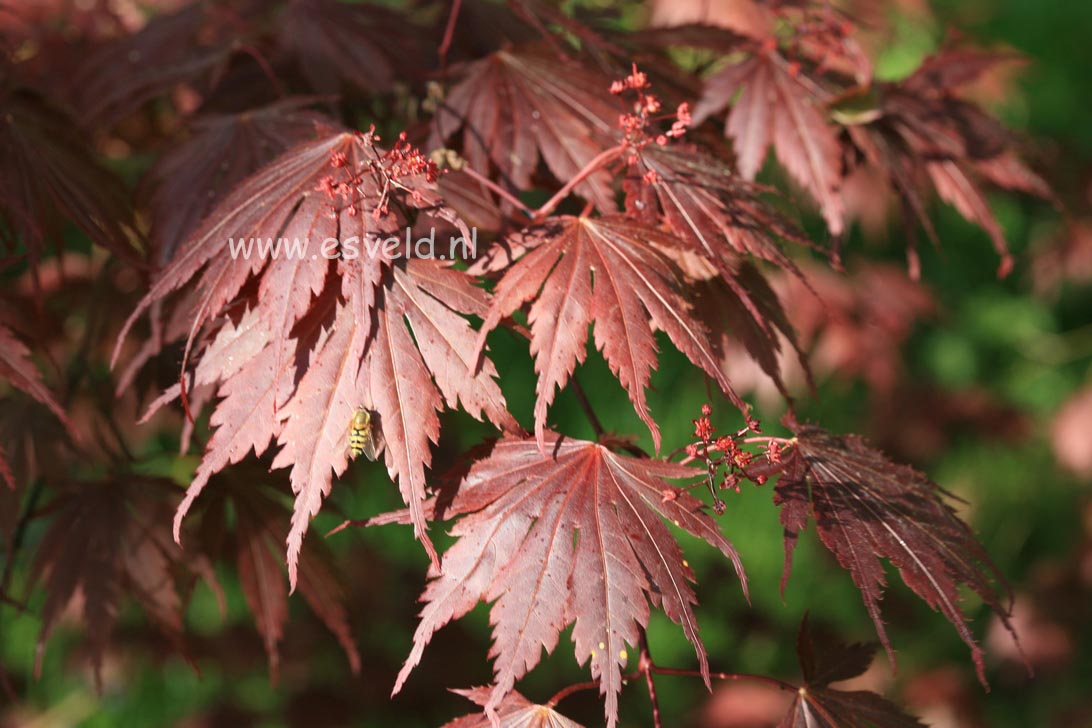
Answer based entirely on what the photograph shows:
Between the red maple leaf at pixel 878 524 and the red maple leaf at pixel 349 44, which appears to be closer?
the red maple leaf at pixel 878 524

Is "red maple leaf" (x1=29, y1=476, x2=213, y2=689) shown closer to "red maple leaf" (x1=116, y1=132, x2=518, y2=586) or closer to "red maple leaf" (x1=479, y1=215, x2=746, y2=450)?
"red maple leaf" (x1=116, y1=132, x2=518, y2=586)

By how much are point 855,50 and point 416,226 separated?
25.7 inches

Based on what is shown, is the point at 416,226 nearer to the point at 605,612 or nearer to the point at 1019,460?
the point at 605,612

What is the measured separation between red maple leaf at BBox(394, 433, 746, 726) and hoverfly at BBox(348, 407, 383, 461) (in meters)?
0.08

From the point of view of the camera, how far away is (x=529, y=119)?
1.01 meters

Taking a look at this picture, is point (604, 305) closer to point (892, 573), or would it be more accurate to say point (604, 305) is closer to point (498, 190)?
point (498, 190)

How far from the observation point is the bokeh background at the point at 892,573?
2.41m

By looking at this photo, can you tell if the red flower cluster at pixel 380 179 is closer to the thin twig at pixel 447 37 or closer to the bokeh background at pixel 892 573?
the thin twig at pixel 447 37

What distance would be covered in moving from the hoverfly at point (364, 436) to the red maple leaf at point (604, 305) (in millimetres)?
106

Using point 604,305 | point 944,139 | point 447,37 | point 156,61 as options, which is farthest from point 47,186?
point 944,139

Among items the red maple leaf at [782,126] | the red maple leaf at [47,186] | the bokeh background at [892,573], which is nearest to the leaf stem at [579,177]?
the red maple leaf at [782,126]

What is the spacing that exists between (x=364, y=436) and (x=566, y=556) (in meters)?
0.18

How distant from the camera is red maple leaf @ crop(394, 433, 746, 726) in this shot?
28.2 inches

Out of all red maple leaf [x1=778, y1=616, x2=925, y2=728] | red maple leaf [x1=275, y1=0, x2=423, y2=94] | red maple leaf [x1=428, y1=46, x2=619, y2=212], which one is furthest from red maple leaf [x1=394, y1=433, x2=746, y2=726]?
red maple leaf [x1=275, y1=0, x2=423, y2=94]
